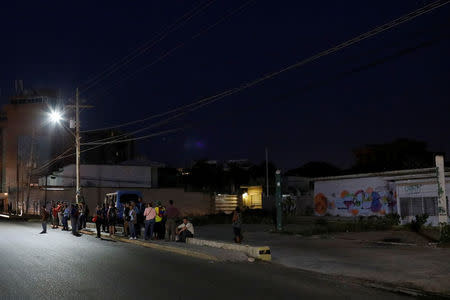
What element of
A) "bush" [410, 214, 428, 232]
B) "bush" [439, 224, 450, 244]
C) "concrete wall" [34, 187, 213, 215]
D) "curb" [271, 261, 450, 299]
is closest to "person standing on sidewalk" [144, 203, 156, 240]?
"curb" [271, 261, 450, 299]

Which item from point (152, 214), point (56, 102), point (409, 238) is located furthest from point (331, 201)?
point (56, 102)

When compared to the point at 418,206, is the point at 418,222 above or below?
below

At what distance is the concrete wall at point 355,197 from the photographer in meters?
29.8

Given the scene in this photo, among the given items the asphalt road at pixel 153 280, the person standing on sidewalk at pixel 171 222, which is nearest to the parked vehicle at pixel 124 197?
the person standing on sidewalk at pixel 171 222

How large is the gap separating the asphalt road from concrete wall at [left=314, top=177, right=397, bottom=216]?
58.5 feet

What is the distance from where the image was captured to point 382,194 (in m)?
29.9

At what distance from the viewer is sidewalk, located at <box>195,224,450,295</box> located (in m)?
11.0

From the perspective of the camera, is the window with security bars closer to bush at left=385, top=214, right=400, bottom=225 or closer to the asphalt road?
bush at left=385, top=214, right=400, bottom=225

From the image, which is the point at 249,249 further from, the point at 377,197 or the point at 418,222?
the point at 377,197

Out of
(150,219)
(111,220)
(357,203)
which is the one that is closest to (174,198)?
(357,203)

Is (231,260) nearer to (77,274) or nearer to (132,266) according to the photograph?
(132,266)

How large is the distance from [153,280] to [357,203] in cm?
2358

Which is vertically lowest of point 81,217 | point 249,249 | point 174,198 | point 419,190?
point 249,249

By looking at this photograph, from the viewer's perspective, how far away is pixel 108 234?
81.2ft
